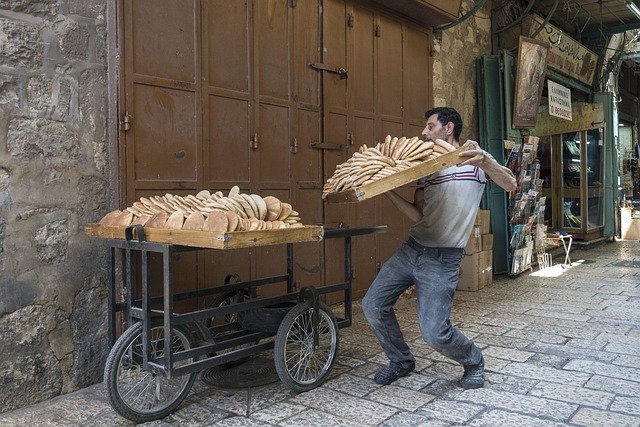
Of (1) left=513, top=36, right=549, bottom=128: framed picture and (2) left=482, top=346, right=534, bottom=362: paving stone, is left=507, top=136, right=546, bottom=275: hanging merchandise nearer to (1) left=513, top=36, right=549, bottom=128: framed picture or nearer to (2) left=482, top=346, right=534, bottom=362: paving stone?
(1) left=513, top=36, right=549, bottom=128: framed picture

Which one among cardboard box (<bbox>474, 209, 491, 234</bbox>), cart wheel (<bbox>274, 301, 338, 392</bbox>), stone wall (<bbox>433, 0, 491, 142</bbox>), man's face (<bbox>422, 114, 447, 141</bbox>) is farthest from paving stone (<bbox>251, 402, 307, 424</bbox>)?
stone wall (<bbox>433, 0, 491, 142</bbox>)

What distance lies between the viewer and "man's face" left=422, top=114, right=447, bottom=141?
3760mm

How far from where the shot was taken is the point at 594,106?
11508mm

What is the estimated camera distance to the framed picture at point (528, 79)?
26.3 ft

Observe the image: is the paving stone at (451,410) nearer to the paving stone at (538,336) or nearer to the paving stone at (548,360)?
the paving stone at (548,360)

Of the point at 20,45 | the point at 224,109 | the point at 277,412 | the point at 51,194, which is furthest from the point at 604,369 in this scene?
the point at 20,45

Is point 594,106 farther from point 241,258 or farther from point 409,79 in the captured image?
point 241,258

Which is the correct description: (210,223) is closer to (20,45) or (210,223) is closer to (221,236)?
(221,236)

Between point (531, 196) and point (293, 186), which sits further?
point (531, 196)

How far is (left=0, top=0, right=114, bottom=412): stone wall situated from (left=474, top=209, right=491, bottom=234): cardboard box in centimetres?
471

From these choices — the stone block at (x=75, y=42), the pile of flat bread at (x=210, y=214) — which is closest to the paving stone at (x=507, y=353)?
the pile of flat bread at (x=210, y=214)

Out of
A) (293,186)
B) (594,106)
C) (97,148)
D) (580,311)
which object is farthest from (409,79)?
(594,106)

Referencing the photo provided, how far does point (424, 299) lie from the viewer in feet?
11.9

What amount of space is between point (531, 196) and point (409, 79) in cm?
288
